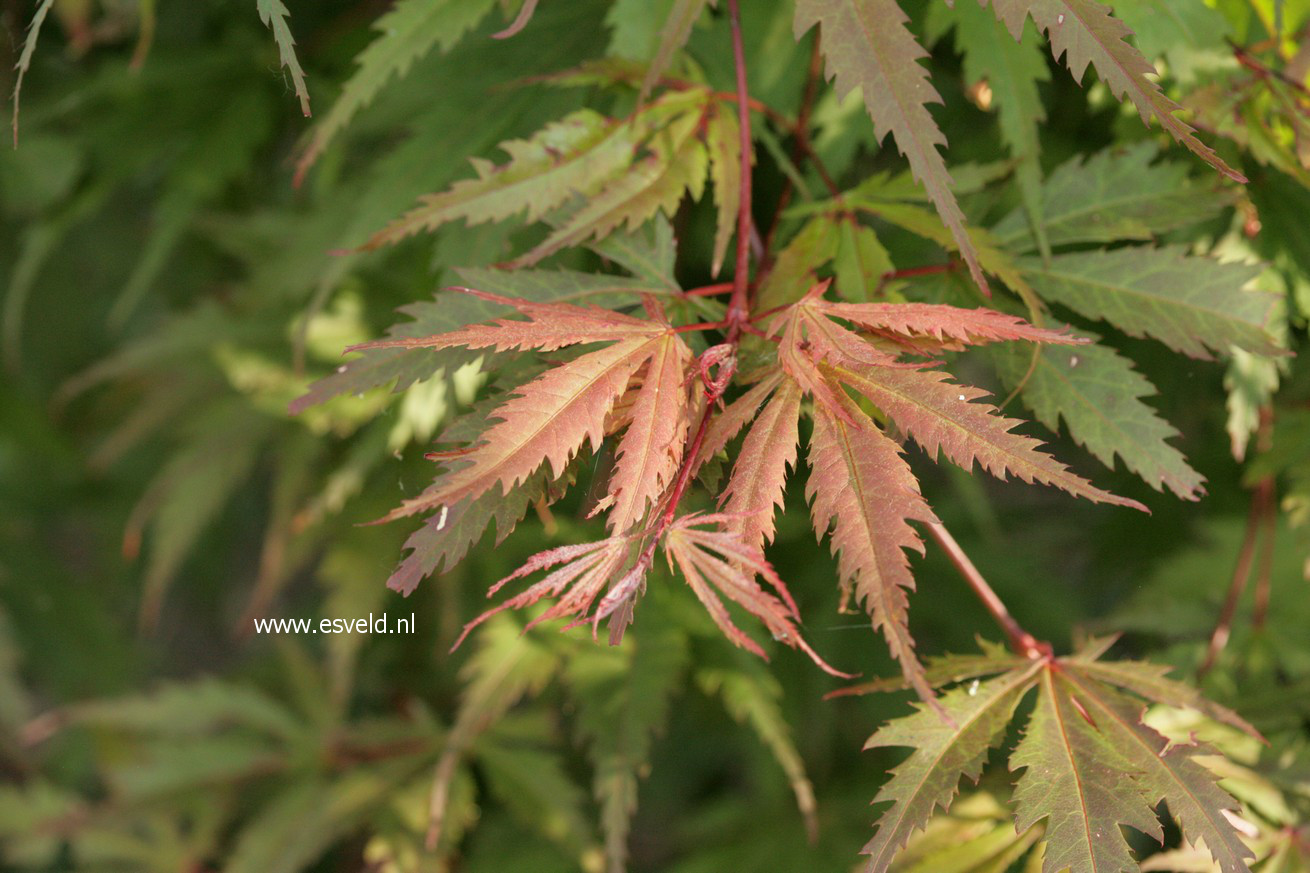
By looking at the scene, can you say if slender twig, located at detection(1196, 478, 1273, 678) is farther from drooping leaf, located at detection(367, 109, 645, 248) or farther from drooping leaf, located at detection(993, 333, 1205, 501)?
drooping leaf, located at detection(367, 109, 645, 248)

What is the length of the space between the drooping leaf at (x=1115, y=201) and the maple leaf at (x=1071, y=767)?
0.27 meters

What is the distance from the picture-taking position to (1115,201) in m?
0.65

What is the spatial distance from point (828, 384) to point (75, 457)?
1293mm

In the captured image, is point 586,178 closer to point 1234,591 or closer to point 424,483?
point 424,483

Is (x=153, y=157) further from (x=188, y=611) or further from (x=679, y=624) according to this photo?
(x=188, y=611)

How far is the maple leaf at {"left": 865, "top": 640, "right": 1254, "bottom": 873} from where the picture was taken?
48cm

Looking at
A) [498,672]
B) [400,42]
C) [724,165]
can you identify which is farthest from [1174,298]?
[498,672]

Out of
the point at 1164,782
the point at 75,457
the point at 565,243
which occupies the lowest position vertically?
the point at 75,457

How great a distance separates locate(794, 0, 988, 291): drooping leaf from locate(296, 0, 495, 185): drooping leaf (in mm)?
274

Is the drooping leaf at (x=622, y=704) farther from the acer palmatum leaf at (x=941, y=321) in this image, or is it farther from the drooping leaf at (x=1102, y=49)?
the drooping leaf at (x=1102, y=49)

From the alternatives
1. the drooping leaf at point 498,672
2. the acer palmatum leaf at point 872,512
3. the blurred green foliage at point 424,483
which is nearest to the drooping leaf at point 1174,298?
the blurred green foliage at point 424,483

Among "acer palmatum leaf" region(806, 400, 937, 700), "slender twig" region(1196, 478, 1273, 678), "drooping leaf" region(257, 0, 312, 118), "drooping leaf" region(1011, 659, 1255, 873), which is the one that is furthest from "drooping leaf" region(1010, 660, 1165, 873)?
"drooping leaf" region(257, 0, 312, 118)

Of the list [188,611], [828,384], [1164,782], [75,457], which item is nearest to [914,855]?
[1164,782]

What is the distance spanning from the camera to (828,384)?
0.49m
